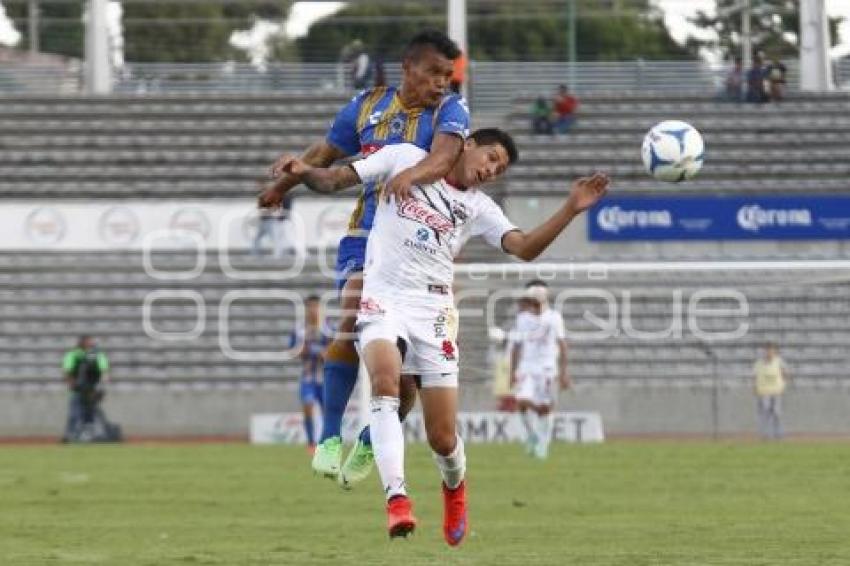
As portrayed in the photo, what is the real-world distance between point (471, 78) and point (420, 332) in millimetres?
31325

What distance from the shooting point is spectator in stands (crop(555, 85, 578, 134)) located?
39.4 m

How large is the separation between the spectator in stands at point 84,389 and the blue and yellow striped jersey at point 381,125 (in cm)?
2287

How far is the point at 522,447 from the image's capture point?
92.3ft

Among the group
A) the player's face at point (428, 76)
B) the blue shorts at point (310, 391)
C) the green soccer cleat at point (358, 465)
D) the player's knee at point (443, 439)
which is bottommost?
the blue shorts at point (310, 391)

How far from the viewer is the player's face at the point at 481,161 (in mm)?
10219

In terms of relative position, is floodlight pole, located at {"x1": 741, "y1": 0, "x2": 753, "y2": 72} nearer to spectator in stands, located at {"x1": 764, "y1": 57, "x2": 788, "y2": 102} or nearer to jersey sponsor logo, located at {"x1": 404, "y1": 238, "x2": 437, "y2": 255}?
spectator in stands, located at {"x1": 764, "y1": 57, "x2": 788, "y2": 102}

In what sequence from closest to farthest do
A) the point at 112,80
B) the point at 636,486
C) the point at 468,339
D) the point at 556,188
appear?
the point at 636,486 → the point at 468,339 → the point at 556,188 → the point at 112,80

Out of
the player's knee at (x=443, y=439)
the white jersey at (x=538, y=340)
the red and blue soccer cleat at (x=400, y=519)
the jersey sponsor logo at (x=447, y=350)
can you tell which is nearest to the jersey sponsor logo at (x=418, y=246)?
the jersey sponsor logo at (x=447, y=350)

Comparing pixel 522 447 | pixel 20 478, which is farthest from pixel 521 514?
pixel 522 447

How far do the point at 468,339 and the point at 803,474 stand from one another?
43.1ft

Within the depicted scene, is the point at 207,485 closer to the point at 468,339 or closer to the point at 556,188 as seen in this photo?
the point at 468,339

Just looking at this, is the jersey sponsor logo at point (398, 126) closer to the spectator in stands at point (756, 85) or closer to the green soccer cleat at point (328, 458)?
the green soccer cleat at point (328, 458)

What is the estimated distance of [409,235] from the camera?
33.1ft

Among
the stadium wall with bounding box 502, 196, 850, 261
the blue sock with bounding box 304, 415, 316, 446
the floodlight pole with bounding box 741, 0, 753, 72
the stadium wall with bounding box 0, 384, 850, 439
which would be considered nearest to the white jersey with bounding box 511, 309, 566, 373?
the blue sock with bounding box 304, 415, 316, 446
